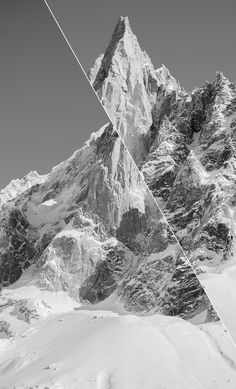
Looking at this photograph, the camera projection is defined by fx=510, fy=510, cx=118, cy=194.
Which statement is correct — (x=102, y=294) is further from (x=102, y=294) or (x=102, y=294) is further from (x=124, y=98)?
(x=124, y=98)

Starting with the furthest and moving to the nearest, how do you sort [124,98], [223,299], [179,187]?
1. [179,187]
2. [124,98]
3. [223,299]

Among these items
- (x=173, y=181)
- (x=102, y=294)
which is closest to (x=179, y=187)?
(x=173, y=181)

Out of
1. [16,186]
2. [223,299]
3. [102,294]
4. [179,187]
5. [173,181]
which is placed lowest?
[223,299]

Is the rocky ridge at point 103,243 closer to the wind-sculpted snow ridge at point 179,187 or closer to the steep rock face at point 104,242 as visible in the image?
the steep rock face at point 104,242

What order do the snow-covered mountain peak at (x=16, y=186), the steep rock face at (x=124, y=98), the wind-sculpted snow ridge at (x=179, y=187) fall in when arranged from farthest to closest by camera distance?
1. the steep rock face at (x=124, y=98)
2. the wind-sculpted snow ridge at (x=179, y=187)
3. the snow-covered mountain peak at (x=16, y=186)

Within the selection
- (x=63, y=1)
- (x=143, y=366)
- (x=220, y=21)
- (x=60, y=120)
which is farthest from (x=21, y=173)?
(x=220, y=21)

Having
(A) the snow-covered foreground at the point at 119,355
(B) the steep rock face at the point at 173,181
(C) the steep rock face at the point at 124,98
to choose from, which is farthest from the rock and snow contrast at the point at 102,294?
(B) the steep rock face at the point at 173,181

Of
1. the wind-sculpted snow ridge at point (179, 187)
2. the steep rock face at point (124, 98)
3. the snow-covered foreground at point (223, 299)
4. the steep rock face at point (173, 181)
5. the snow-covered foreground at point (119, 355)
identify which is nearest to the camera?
the snow-covered foreground at point (119, 355)

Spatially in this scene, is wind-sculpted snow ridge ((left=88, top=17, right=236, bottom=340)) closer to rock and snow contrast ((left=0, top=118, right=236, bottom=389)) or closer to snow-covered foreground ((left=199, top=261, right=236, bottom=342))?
snow-covered foreground ((left=199, top=261, right=236, bottom=342))
